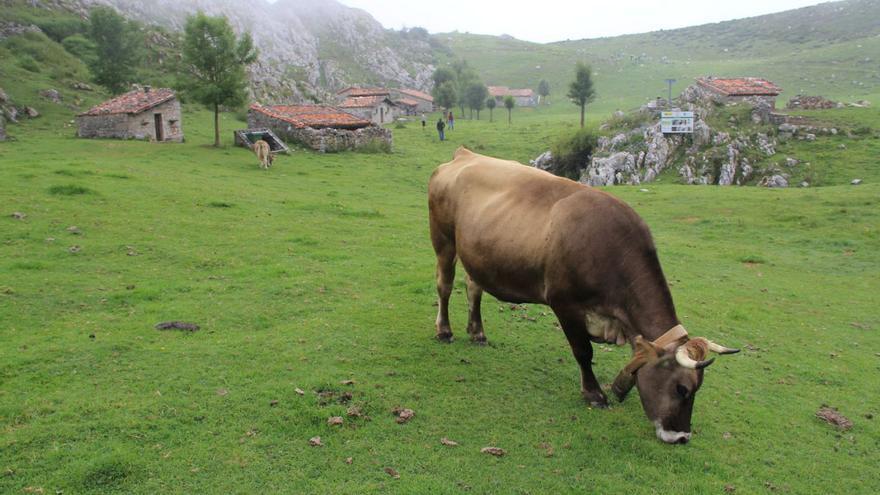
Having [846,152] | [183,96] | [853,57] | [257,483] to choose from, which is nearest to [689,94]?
[846,152]

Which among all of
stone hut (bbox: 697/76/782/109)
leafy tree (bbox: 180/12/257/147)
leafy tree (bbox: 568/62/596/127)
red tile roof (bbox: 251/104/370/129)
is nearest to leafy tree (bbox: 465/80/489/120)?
leafy tree (bbox: 568/62/596/127)

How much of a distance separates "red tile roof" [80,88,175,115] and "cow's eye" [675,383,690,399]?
118 feet

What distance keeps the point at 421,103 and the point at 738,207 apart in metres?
73.1

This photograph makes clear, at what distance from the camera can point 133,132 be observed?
35.1 metres

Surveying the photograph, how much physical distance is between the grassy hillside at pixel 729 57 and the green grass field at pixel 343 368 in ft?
220

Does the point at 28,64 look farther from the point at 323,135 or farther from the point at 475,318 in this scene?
the point at 475,318

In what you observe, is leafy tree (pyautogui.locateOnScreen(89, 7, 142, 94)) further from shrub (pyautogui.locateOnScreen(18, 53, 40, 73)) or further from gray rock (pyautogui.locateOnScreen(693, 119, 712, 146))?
gray rock (pyautogui.locateOnScreen(693, 119, 712, 146))

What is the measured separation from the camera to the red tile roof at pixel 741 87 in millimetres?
45375

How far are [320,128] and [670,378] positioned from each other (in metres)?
38.0

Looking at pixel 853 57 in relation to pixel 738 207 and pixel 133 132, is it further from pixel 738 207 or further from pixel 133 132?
pixel 133 132

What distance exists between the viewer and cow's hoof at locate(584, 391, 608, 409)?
7.29m

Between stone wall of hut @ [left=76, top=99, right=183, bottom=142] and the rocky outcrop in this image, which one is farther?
the rocky outcrop

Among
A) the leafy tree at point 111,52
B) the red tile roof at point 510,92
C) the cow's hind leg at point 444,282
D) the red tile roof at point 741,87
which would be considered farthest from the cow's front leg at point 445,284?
the red tile roof at point 510,92

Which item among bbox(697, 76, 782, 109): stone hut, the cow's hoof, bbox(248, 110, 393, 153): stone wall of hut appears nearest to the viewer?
the cow's hoof
